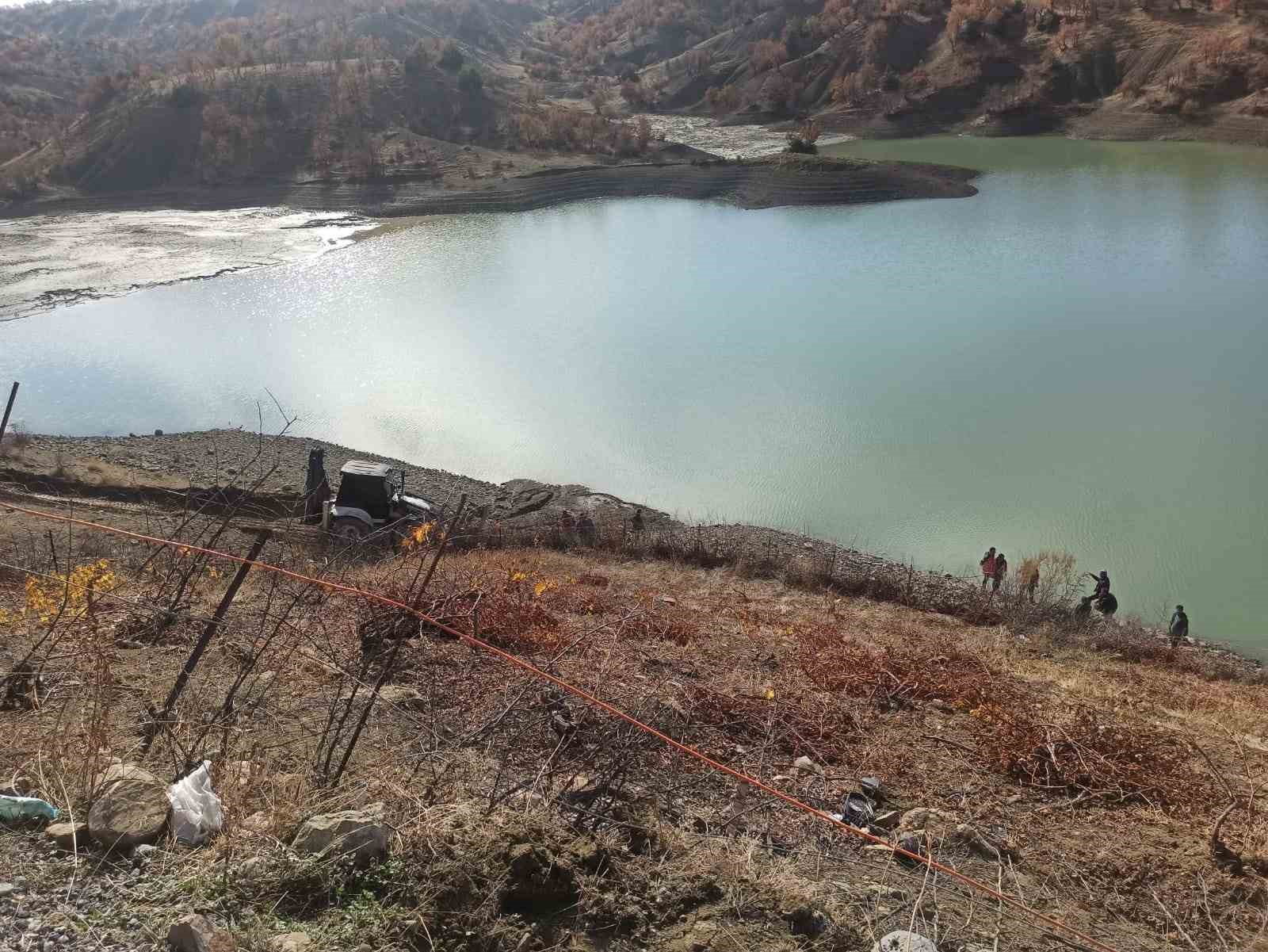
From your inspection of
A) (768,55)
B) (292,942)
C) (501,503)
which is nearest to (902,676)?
(292,942)

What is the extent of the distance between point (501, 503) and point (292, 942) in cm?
1180

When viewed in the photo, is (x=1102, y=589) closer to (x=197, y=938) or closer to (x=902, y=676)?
(x=902, y=676)

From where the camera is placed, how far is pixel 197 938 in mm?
3033

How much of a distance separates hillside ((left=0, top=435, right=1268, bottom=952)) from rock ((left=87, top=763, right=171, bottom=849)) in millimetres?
20

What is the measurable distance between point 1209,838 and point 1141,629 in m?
6.54

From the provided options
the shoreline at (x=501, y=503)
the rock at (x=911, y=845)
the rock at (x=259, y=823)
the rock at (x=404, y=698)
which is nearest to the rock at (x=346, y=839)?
the rock at (x=259, y=823)

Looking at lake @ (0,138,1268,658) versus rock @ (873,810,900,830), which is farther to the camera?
lake @ (0,138,1268,658)

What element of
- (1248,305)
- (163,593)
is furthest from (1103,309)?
(163,593)

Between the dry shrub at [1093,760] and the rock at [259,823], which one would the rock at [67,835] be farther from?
the dry shrub at [1093,760]

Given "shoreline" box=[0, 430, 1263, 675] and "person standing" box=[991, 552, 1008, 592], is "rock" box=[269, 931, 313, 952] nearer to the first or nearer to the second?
"shoreline" box=[0, 430, 1263, 675]

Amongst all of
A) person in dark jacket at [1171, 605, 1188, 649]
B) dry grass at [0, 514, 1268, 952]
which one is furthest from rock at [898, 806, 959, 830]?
person in dark jacket at [1171, 605, 1188, 649]

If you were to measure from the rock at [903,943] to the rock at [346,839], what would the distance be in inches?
77.5

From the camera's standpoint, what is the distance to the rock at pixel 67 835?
345 cm

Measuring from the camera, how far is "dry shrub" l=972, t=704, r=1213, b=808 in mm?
5637
